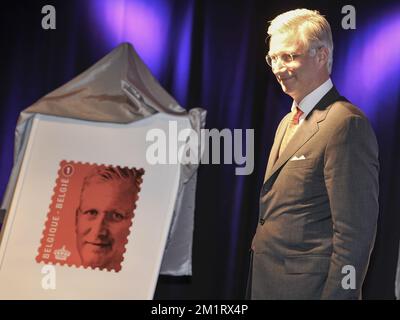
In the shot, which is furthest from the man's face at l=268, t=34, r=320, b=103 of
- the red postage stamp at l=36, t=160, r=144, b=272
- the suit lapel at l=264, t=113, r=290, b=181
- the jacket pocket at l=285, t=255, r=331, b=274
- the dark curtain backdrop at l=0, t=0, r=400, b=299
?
the dark curtain backdrop at l=0, t=0, r=400, b=299

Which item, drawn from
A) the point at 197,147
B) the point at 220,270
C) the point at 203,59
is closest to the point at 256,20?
the point at 203,59

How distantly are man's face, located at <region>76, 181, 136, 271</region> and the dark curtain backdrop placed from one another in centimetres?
81

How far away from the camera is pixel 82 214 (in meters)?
2.43

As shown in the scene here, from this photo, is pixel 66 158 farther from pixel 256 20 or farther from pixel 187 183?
pixel 256 20

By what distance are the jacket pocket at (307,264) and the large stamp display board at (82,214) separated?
755 millimetres

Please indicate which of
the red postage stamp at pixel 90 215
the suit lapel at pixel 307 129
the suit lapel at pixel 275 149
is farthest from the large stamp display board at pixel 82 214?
the suit lapel at pixel 307 129

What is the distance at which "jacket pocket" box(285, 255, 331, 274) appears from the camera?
167 cm

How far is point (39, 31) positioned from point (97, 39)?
302 mm

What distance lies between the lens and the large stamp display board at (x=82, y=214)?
2.34m

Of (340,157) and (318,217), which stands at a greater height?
(340,157)

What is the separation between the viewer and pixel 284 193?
1751 millimetres

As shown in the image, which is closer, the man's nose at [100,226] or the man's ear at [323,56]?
the man's ear at [323,56]

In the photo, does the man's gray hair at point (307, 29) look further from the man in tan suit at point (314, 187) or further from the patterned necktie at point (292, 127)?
the patterned necktie at point (292, 127)

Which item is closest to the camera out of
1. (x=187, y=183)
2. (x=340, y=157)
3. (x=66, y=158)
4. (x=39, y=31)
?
(x=340, y=157)
